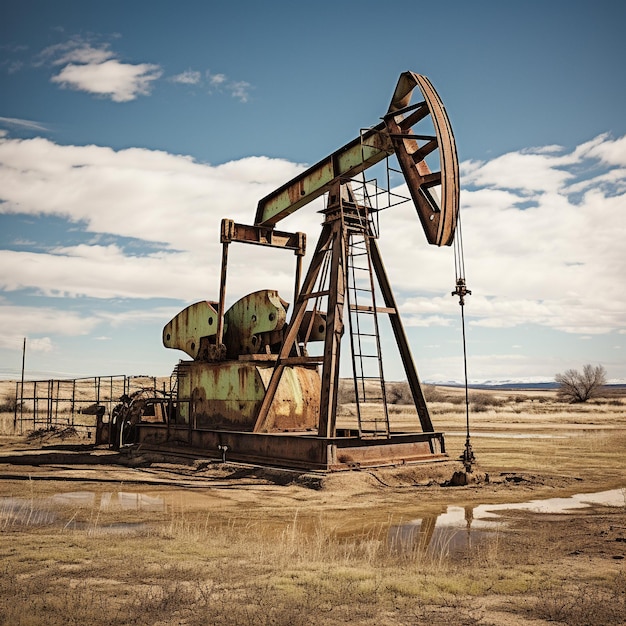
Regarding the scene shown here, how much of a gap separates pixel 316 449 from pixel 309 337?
302cm

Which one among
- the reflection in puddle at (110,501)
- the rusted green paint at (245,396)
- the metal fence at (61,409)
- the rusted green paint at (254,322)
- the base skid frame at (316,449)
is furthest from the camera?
the metal fence at (61,409)

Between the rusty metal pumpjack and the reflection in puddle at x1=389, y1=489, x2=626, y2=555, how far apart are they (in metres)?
2.03

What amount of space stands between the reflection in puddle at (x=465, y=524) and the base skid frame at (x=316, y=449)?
6.08 feet

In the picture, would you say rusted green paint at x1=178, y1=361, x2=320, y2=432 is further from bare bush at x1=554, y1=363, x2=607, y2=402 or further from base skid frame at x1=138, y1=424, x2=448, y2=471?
bare bush at x1=554, y1=363, x2=607, y2=402

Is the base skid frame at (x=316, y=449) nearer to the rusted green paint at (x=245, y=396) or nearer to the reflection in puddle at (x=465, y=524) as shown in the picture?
the rusted green paint at (x=245, y=396)

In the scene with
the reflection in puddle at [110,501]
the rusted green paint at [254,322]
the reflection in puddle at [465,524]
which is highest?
the rusted green paint at [254,322]

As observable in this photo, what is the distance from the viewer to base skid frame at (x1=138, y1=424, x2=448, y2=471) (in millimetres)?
8523

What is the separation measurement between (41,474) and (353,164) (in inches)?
264

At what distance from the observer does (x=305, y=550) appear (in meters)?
4.81

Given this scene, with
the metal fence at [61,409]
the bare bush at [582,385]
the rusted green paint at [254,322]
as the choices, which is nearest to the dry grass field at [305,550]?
the rusted green paint at [254,322]

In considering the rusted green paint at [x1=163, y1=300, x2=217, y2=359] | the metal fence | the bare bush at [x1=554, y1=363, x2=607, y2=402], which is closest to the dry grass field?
the rusted green paint at [x1=163, y1=300, x2=217, y2=359]

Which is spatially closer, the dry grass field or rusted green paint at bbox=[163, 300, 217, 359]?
the dry grass field

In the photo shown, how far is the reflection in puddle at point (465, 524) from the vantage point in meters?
5.30

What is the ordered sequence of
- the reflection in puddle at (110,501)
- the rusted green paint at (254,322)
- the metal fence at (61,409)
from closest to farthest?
the reflection in puddle at (110,501) < the rusted green paint at (254,322) < the metal fence at (61,409)
